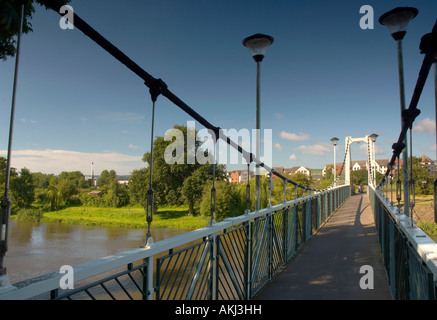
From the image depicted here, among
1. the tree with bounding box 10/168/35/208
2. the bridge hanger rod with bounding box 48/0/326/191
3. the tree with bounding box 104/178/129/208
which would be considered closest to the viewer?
the bridge hanger rod with bounding box 48/0/326/191

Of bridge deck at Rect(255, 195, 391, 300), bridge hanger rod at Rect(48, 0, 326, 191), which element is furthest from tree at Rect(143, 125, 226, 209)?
bridge hanger rod at Rect(48, 0, 326, 191)

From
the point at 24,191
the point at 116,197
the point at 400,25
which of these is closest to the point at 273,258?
the point at 400,25

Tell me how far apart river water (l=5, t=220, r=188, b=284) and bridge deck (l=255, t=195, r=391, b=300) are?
386 inches

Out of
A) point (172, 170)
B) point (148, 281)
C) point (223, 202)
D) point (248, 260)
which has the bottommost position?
point (223, 202)

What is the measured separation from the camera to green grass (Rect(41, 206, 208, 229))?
24609 millimetres

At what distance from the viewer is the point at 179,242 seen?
176 cm

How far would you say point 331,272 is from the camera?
3.77 meters

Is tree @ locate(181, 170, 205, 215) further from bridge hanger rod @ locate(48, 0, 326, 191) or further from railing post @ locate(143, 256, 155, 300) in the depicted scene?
→ railing post @ locate(143, 256, 155, 300)

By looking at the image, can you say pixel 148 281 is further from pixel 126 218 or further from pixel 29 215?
pixel 29 215

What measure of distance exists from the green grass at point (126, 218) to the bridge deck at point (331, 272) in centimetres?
1742

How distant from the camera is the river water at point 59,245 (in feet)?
47.5

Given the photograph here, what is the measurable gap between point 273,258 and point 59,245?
18913 millimetres
